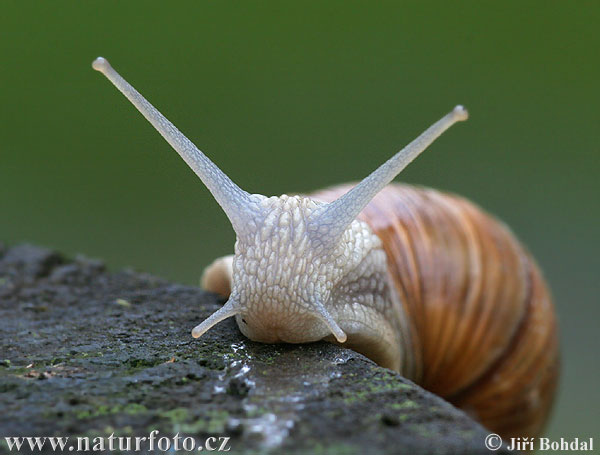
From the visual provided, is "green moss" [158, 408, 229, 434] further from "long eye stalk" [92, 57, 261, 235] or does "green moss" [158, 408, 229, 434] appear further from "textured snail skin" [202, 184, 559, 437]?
"textured snail skin" [202, 184, 559, 437]

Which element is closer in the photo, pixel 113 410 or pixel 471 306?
pixel 113 410

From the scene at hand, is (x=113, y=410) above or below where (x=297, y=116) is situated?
below

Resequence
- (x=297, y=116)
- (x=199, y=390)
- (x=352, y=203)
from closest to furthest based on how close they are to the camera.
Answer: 1. (x=199, y=390)
2. (x=352, y=203)
3. (x=297, y=116)

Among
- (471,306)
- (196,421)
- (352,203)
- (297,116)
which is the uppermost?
(297,116)

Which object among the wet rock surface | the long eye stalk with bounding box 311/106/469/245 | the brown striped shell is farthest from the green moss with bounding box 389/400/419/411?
the brown striped shell

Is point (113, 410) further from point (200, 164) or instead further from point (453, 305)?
point (453, 305)

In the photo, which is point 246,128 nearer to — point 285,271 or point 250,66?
point 250,66

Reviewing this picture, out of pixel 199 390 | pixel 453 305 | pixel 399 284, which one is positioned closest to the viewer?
pixel 199 390

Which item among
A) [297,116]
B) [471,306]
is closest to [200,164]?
[471,306]
